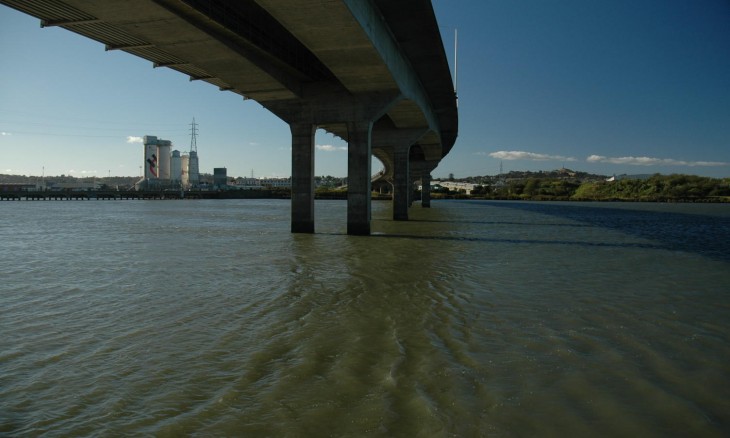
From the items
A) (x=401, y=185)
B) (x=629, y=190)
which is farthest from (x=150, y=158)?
(x=629, y=190)

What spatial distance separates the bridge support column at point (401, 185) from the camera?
4541cm

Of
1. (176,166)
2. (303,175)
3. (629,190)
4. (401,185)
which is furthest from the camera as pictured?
(176,166)

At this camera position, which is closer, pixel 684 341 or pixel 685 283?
pixel 684 341

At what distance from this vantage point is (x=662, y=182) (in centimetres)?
16450

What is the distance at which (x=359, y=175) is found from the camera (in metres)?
28.9

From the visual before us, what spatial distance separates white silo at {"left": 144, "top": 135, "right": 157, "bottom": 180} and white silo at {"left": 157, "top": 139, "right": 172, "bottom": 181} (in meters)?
1.44

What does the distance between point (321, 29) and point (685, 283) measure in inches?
570

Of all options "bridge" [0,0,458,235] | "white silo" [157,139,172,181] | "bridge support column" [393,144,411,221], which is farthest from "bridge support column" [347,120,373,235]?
"white silo" [157,139,172,181]

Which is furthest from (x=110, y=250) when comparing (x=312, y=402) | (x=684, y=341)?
(x=684, y=341)

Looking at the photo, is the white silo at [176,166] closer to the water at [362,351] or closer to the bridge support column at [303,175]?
the bridge support column at [303,175]

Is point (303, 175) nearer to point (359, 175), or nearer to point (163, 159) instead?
point (359, 175)

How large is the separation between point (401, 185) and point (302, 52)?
22385 mm

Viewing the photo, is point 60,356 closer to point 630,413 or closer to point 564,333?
point 630,413

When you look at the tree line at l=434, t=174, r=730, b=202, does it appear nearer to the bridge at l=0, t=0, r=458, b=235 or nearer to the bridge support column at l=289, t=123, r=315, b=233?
the bridge at l=0, t=0, r=458, b=235
